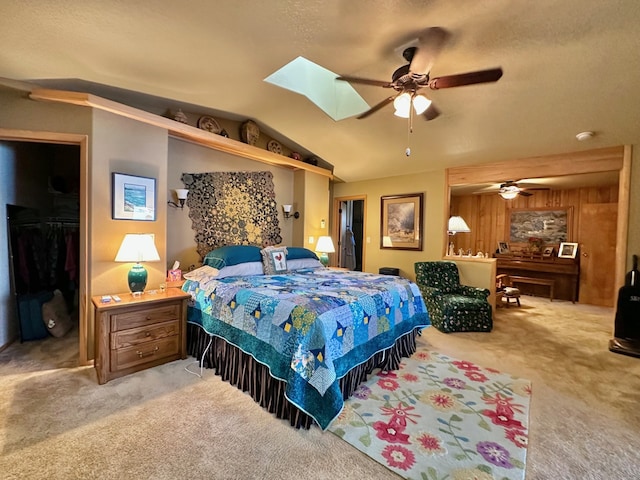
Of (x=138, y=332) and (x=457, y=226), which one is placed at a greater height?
(x=457, y=226)

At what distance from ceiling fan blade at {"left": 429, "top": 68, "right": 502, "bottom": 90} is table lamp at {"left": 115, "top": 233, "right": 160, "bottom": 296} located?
284 cm

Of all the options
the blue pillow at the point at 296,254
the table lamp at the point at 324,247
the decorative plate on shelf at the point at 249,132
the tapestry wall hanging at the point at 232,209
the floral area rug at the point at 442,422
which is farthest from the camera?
the table lamp at the point at 324,247

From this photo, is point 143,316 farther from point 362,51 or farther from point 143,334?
point 362,51

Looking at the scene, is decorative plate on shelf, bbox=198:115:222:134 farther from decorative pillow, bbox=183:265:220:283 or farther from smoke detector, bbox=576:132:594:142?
smoke detector, bbox=576:132:594:142

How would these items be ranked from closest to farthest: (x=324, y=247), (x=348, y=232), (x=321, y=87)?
(x=321, y=87), (x=324, y=247), (x=348, y=232)

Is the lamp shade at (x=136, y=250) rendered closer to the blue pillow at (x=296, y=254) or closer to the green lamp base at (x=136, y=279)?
the green lamp base at (x=136, y=279)

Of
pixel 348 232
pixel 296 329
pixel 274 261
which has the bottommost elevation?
pixel 296 329

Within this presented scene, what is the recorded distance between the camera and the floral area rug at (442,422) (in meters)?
1.59

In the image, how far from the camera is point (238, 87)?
3.06 metres

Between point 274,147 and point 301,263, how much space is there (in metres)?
2.01

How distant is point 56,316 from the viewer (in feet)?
10.8

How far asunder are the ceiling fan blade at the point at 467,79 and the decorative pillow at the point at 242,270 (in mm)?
2542

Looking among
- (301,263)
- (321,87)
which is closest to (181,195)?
(301,263)

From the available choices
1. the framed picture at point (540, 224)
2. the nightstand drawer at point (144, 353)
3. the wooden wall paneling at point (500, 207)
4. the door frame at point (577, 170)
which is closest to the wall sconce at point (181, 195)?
the nightstand drawer at point (144, 353)
